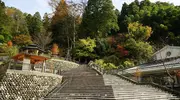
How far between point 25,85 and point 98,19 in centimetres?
2794

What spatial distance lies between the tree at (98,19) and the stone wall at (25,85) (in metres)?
24.9

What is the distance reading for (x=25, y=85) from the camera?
581 inches

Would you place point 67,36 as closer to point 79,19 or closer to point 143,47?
point 79,19

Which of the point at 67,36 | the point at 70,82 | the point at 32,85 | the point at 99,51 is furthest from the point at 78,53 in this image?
the point at 32,85

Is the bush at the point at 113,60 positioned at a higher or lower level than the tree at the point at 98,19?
lower

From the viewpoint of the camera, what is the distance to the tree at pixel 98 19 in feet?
133

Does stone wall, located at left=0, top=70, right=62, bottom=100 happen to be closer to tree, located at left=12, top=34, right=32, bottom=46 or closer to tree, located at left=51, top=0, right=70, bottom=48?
tree, located at left=12, top=34, right=32, bottom=46

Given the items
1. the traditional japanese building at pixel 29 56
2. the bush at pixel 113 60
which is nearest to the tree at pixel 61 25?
the bush at pixel 113 60

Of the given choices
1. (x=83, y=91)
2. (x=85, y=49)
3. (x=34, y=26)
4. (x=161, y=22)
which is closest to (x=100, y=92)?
(x=83, y=91)

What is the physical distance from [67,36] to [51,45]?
3844 millimetres

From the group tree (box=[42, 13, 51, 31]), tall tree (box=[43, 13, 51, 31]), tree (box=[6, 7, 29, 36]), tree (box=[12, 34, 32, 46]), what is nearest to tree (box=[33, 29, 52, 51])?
tree (box=[12, 34, 32, 46])

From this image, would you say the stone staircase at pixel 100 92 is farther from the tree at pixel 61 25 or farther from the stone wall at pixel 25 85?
the tree at pixel 61 25

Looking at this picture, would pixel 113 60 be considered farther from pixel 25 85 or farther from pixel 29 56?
pixel 25 85

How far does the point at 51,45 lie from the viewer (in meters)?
42.2
